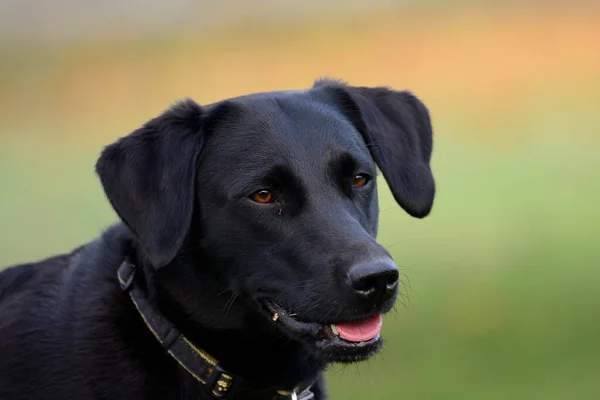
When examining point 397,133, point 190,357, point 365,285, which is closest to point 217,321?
point 190,357

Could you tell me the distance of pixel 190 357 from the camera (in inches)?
134

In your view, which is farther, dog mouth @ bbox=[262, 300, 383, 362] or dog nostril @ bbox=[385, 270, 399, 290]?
dog mouth @ bbox=[262, 300, 383, 362]

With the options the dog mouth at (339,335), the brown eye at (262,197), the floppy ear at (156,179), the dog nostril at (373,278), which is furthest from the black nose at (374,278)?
the floppy ear at (156,179)

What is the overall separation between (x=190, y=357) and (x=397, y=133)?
41.0 inches

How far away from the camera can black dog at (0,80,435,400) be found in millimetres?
3205

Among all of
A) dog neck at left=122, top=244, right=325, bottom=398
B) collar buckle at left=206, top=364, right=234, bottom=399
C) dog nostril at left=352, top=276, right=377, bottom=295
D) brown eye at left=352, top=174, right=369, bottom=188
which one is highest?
brown eye at left=352, top=174, right=369, bottom=188

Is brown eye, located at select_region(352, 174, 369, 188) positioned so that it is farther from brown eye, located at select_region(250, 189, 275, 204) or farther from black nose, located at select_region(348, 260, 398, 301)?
black nose, located at select_region(348, 260, 398, 301)

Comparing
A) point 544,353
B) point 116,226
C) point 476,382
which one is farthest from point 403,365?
point 116,226

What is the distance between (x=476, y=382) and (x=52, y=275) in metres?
3.28

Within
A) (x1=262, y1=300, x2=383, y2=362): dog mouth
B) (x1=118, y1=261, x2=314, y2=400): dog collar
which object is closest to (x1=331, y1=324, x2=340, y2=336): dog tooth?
(x1=262, y1=300, x2=383, y2=362): dog mouth

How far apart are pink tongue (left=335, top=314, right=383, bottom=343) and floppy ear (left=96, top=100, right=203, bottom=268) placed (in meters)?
0.55

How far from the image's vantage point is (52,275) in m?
3.74

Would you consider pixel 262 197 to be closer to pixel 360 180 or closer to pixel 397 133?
pixel 360 180

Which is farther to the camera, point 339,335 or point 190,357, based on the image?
point 190,357
